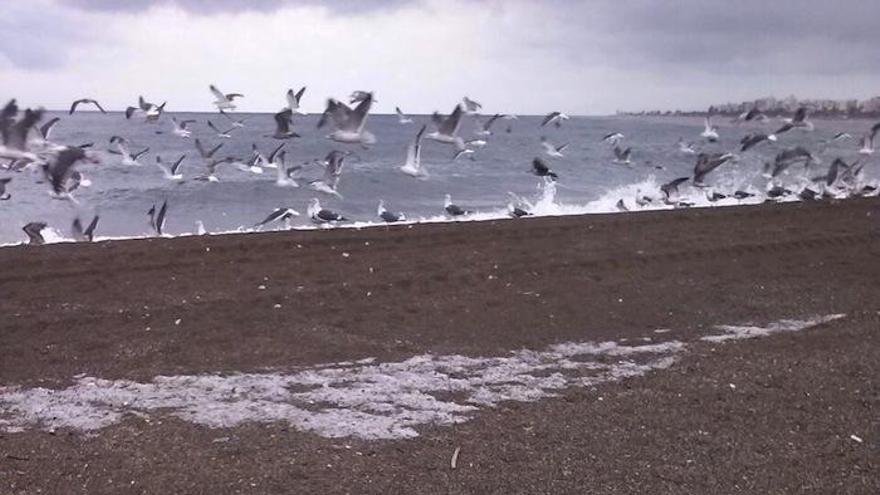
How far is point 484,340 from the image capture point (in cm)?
752

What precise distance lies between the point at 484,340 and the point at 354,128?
7636mm

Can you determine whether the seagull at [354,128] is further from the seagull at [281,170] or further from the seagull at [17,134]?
the seagull at [281,170]

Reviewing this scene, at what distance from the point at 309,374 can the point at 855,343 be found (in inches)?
166

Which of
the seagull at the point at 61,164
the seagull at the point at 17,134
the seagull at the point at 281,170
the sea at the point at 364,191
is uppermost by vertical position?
the seagull at the point at 17,134

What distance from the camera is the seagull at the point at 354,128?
14.2m

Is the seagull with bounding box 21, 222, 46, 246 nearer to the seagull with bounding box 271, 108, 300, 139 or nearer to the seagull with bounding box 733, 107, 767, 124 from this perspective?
the seagull with bounding box 271, 108, 300, 139

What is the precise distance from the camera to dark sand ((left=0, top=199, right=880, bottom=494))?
4.58 meters

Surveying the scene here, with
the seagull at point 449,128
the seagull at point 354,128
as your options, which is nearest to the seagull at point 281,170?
the seagull at point 449,128

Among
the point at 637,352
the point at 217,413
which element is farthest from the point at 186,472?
the point at 637,352

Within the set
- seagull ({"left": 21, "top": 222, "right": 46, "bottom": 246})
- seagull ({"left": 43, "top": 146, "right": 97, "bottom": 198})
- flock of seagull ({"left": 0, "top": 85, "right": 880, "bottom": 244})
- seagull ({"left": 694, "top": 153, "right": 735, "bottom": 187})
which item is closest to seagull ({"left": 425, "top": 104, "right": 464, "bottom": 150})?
flock of seagull ({"left": 0, "top": 85, "right": 880, "bottom": 244})

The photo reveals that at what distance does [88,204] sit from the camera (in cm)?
2447

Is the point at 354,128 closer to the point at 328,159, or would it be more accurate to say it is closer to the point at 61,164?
the point at 61,164

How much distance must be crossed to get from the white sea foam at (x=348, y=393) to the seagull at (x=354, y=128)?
7.83 metres

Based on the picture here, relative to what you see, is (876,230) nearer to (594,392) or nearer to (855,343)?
(855,343)
